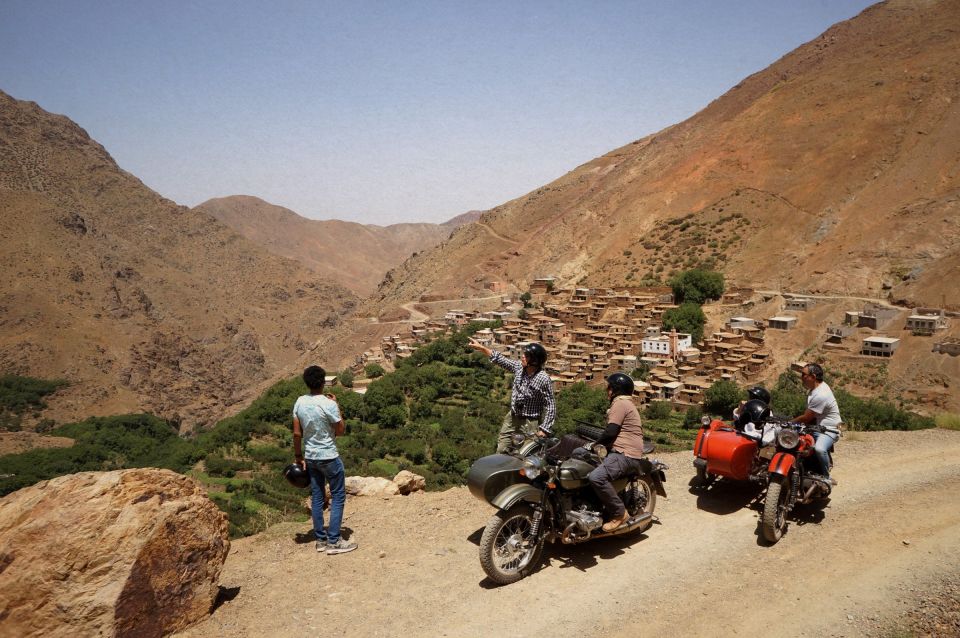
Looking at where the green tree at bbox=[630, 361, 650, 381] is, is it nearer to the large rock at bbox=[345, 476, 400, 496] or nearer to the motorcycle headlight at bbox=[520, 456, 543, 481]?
the large rock at bbox=[345, 476, 400, 496]

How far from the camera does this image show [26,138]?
95.9 m

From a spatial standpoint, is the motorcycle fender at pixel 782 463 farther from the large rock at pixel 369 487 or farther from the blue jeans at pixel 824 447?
the large rock at pixel 369 487

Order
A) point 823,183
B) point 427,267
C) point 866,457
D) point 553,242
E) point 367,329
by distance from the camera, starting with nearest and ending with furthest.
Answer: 1. point 866,457
2. point 823,183
3. point 367,329
4. point 553,242
5. point 427,267

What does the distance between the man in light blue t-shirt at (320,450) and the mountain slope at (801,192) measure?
39299mm

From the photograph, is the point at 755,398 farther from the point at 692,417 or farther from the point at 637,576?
the point at 692,417

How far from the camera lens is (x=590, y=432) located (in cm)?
598

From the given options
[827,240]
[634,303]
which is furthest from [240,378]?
[827,240]

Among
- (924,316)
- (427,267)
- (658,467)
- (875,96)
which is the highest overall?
(875,96)

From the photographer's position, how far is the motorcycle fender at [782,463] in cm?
576

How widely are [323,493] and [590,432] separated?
8.96 ft

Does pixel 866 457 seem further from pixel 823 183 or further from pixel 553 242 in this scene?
pixel 553 242

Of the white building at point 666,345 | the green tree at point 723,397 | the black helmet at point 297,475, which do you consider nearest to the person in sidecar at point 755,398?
the black helmet at point 297,475

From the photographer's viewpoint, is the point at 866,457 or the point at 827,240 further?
the point at 827,240

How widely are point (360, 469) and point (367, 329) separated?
38002mm
